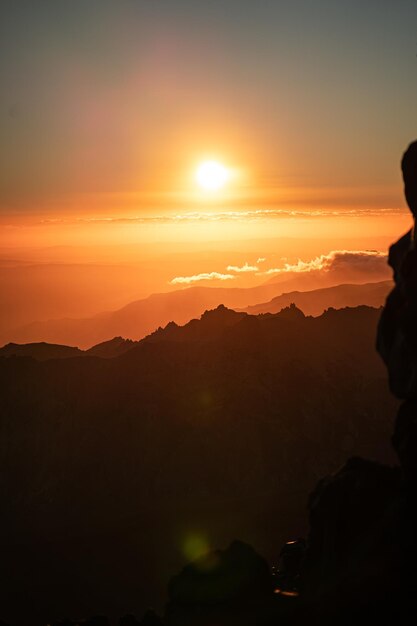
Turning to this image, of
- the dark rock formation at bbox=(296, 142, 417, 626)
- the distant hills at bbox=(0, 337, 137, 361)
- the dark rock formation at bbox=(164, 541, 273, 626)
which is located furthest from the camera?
the distant hills at bbox=(0, 337, 137, 361)

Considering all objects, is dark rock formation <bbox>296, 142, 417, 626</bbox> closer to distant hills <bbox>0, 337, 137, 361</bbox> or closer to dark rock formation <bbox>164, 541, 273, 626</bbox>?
dark rock formation <bbox>164, 541, 273, 626</bbox>

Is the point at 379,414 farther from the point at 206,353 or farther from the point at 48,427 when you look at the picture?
the point at 48,427

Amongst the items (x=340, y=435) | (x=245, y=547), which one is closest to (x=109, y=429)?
(x=340, y=435)

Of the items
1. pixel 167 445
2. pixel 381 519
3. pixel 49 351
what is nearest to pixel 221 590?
pixel 381 519

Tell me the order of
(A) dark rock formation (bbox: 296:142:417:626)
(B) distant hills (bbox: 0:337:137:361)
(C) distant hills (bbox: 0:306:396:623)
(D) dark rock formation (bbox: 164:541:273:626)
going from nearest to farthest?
1. (A) dark rock formation (bbox: 296:142:417:626)
2. (D) dark rock formation (bbox: 164:541:273:626)
3. (C) distant hills (bbox: 0:306:396:623)
4. (B) distant hills (bbox: 0:337:137:361)

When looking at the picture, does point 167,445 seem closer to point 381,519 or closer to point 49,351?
point 49,351

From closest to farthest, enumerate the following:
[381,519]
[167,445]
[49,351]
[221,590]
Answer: [381,519] < [221,590] < [167,445] < [49,351]

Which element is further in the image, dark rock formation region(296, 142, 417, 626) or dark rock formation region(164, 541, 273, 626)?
dark rock formation region(164, 541, 273, 626)

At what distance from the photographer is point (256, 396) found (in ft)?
471

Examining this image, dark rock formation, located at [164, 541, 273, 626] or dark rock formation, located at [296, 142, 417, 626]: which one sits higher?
dark rock formation, located at [296, 142, 417, 626]

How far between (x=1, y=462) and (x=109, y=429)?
1073 inches

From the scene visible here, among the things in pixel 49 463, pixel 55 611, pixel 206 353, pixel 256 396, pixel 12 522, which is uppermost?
pixel 206 353

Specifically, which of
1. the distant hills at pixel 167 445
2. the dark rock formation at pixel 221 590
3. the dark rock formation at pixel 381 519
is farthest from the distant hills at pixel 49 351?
the dark rock formation at pixel 381 519

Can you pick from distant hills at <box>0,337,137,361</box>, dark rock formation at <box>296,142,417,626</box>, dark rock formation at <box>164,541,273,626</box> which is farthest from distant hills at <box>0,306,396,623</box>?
dark rock formation at <box>296,142,417,626</box>
